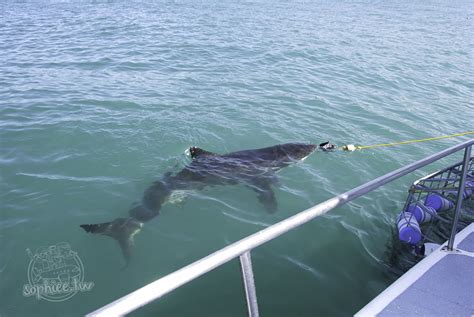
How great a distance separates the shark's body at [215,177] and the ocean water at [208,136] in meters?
0.20

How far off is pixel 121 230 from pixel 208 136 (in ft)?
15.2

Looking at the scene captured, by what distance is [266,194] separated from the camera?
26.5ft

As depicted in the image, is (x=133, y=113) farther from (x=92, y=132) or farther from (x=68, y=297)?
(x=68, y=297)

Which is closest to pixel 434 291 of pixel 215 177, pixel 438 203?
pixel 438 203

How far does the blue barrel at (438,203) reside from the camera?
23.7 ft

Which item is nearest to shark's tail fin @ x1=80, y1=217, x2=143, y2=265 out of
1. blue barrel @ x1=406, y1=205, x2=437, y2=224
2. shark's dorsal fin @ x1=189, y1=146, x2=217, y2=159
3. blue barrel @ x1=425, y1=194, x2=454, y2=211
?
shark's dorsal fin @ x1=189, y1=146, x2=217, y2=159

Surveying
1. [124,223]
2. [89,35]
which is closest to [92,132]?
[124,223]

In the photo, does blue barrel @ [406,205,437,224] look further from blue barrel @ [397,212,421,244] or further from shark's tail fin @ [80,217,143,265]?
shark's tail fin @ [80,217,143,265]

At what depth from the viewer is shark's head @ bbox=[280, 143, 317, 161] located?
9531 millimetres

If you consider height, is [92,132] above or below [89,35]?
below

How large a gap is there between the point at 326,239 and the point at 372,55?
15727 millimetres

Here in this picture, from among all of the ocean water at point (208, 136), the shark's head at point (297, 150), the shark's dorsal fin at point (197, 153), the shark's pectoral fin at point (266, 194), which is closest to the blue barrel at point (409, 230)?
the ocean water at point (208, 136)

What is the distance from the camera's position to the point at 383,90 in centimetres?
1503

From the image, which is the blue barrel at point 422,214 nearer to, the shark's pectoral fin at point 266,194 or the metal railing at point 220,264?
the shark's pectoral fin at point 266,194
